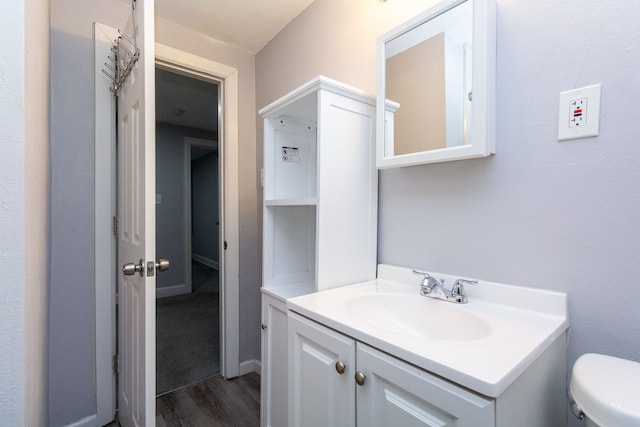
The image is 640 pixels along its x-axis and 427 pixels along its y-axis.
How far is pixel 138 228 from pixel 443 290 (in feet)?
3.89

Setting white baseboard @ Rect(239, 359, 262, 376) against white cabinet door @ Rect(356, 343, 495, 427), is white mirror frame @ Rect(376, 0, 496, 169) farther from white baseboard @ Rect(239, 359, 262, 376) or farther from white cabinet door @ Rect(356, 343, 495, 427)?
white baseboard @ Rect(239, 359, 262, 376)

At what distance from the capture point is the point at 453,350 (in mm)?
632

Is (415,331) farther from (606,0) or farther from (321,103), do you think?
(606,0)

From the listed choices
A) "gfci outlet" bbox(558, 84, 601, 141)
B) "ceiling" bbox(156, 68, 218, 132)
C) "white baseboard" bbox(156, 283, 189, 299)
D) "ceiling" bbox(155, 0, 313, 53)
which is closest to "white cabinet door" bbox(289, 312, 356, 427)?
"gfci outlet" bbox(558, 84, 601, 141)

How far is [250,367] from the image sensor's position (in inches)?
81.8

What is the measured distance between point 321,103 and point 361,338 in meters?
0.83

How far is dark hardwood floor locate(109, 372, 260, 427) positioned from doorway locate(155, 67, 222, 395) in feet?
0.37

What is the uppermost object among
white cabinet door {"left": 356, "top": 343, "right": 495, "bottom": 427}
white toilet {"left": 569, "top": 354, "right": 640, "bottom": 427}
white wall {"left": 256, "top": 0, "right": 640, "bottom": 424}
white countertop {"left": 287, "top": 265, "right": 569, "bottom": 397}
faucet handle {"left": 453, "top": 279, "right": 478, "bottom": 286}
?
white wall {"left": 256, "top": 0, "right": 640, "bottom": 424}

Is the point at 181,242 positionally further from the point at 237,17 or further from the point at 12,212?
the point at 12,212

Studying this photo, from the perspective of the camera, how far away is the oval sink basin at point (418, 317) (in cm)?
89

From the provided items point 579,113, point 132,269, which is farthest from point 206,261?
point 579,113

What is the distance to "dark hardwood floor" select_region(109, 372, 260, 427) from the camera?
158 cm

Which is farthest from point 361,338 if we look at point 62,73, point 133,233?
point 62,73

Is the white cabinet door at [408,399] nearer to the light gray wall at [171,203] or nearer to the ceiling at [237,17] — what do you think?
the ceiling at [237,17]
